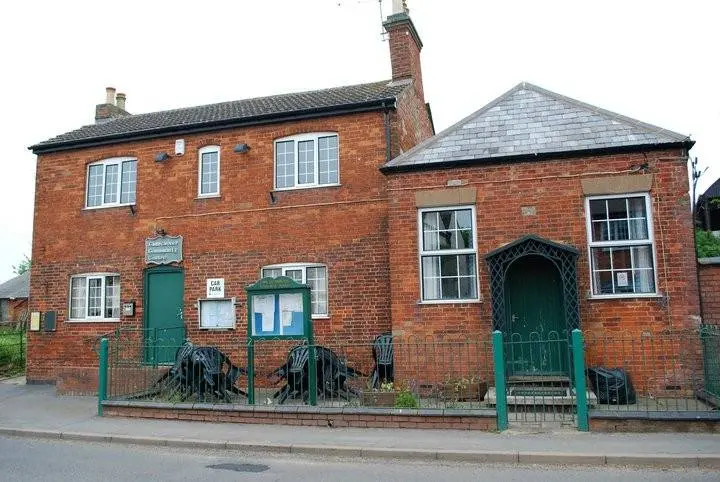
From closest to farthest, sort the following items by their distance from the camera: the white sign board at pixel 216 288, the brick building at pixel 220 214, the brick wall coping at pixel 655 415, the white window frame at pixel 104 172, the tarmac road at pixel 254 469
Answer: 1. the tarmac road at pixel 254 469
2. the brick wall coping at pixel 655 415
3. the brick building at pixel 220 214
4. the white sign board at pixel 216 288
5. the white window frame at pixel 104 172

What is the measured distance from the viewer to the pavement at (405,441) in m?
7.21

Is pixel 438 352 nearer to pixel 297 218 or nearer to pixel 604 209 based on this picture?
pixel 604 209

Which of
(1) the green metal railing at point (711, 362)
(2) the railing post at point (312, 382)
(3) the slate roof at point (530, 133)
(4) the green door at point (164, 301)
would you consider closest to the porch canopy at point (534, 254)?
(3) the slate roof at point (530, 133)

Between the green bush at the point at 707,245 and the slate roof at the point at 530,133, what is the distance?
13027 millimetres

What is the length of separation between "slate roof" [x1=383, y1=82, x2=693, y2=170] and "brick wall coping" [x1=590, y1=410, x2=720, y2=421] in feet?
16.1

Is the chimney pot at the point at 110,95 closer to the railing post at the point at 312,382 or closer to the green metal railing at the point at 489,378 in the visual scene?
the green metal railing at the point at 489,378

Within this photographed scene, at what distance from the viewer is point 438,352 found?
37.1 ft

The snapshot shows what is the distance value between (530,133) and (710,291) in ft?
14.4

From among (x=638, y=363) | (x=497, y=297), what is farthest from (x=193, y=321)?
(x=638, y=363)

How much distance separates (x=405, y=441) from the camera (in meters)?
8.17

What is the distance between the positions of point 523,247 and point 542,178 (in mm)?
1431

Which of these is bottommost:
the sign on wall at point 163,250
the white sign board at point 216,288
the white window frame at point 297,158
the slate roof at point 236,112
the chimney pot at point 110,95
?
the white sign board at point 216,288

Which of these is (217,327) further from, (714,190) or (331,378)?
(714,190)

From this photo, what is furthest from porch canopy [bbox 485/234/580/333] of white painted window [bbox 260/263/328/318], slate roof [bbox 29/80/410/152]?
slate roof [bbox 29/80/410/152]
